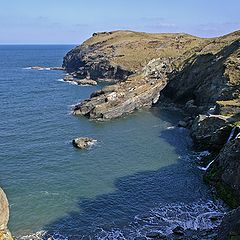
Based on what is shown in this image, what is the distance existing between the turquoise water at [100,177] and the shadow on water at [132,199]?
→ 12 cm

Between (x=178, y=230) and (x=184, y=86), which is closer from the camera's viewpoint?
(x=178, y=230)

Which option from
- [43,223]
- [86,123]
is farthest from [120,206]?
[86,123]

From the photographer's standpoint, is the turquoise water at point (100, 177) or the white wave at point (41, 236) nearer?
the white wave at point (41, 236)

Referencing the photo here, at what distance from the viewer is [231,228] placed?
29.5m

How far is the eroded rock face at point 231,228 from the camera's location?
27.8m

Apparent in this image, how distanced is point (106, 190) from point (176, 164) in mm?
15238

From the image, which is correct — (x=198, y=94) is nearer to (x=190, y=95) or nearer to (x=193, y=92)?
(x=193, y=92)

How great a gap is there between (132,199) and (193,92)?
194 feet

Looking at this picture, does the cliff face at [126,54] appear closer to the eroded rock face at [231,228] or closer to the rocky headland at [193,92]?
the rocky headland at [193,92]

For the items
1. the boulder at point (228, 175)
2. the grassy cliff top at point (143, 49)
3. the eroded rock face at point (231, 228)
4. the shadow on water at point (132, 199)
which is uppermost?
the grassy cliff top at point (143, 49)

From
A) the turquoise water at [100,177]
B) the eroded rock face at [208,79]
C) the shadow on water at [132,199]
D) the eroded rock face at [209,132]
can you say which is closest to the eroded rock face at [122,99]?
the turquoise water at [100,177]

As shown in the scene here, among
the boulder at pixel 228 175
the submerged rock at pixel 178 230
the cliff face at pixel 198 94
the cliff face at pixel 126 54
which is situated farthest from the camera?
the cliff face at pixel 126 54

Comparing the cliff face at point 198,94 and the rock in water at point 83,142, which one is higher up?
the cliff face at point 198,94

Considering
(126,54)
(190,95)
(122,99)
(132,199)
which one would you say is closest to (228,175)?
(132,199)
